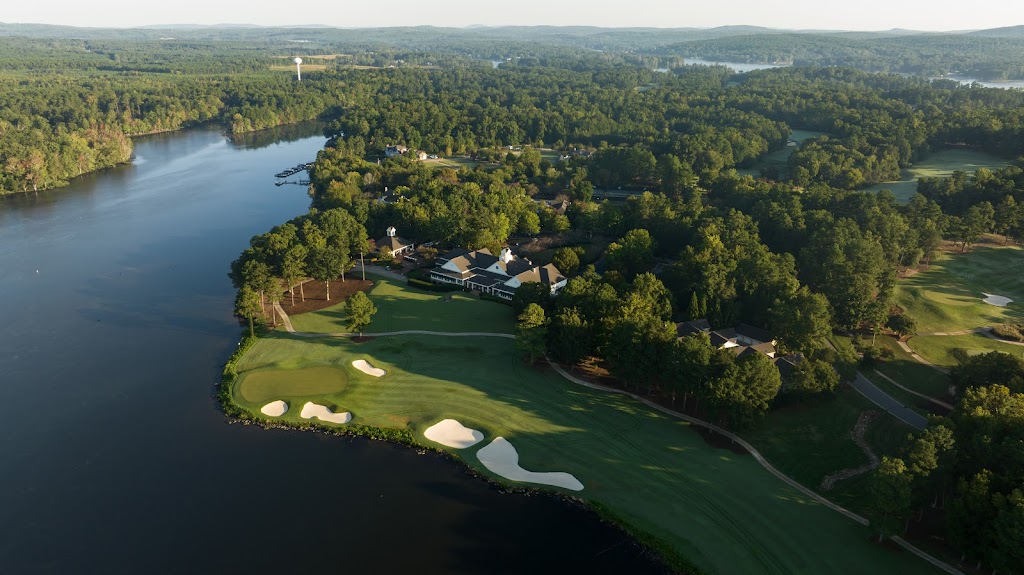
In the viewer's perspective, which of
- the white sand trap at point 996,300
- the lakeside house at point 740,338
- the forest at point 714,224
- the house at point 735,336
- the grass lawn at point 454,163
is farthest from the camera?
the grass lawn at point 454,163

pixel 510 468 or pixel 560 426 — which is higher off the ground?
pixel 560 426

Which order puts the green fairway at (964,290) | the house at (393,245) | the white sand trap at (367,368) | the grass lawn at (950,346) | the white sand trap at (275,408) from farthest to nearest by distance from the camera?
the house at (393,245) < the green fairway at (964,290) < the grass lawn at (950,346) < the white sand trap at (367,368) < the white sand trap at (275,408)

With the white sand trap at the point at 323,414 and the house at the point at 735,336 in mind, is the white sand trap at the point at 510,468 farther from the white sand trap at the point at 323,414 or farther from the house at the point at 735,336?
the house at the point at 735,336

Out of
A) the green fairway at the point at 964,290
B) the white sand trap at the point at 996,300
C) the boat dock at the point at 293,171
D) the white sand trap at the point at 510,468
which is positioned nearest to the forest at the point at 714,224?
the green fairway at the point at 964,290

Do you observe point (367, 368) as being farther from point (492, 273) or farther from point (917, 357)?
point (917, 357)

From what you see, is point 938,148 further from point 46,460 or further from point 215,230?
point 46,460

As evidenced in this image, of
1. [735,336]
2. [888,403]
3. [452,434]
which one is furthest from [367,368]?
[888,403]

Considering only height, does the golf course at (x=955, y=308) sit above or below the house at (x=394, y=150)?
below
